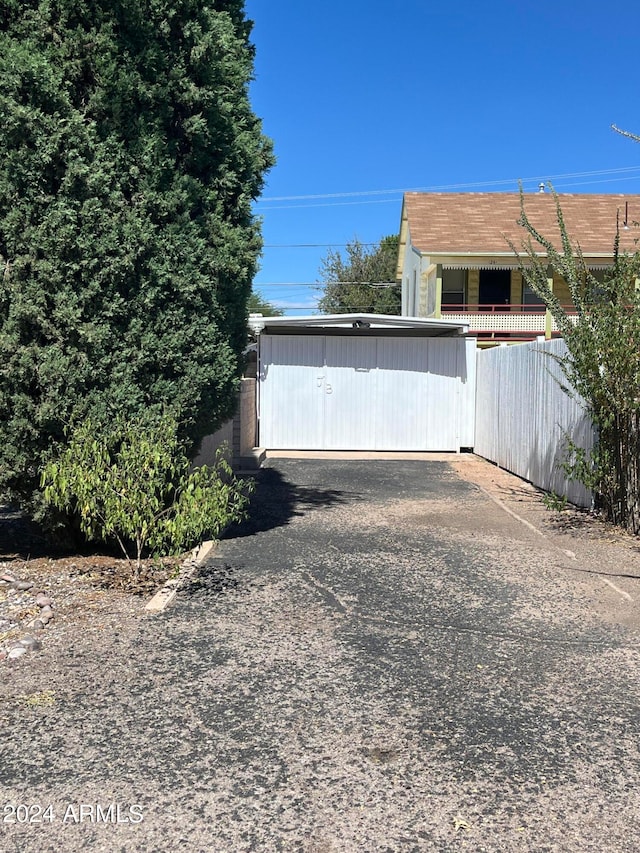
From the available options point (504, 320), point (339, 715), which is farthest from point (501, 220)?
point (339, 715)

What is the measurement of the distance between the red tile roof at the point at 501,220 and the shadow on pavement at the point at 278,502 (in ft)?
33.6

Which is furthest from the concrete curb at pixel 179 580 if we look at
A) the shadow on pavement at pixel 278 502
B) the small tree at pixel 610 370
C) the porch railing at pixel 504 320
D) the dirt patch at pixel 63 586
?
the porch railing at pixel 504 320

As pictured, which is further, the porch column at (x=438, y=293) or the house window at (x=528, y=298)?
the house window at (x=528, y=298)

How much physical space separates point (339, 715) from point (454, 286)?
19615 mm

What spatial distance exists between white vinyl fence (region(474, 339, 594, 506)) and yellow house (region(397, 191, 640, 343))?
4584 millimetres

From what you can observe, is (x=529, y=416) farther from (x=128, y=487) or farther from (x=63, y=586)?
(x=63, y=586)

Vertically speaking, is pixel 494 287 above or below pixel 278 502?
above

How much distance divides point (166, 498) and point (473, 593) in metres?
2.72

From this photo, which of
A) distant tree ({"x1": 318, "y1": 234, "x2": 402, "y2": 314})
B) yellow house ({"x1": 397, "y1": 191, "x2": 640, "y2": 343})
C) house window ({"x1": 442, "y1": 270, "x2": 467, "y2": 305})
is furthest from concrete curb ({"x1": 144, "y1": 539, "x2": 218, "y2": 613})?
distant tree ({"x1": 318, "y1": 234, "x2": 402, "y2": 314})

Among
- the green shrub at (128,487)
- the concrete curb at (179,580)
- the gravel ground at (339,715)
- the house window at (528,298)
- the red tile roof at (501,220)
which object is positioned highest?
the red tile roof at (501,220)

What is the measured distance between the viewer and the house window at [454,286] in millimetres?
21812

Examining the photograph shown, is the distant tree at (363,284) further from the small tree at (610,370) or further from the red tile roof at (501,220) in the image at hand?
the small tree at (610,370)

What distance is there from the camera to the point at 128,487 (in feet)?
18.0

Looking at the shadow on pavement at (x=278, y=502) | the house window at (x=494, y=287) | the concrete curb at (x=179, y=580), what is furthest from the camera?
the house window at (x=494, y=287)
